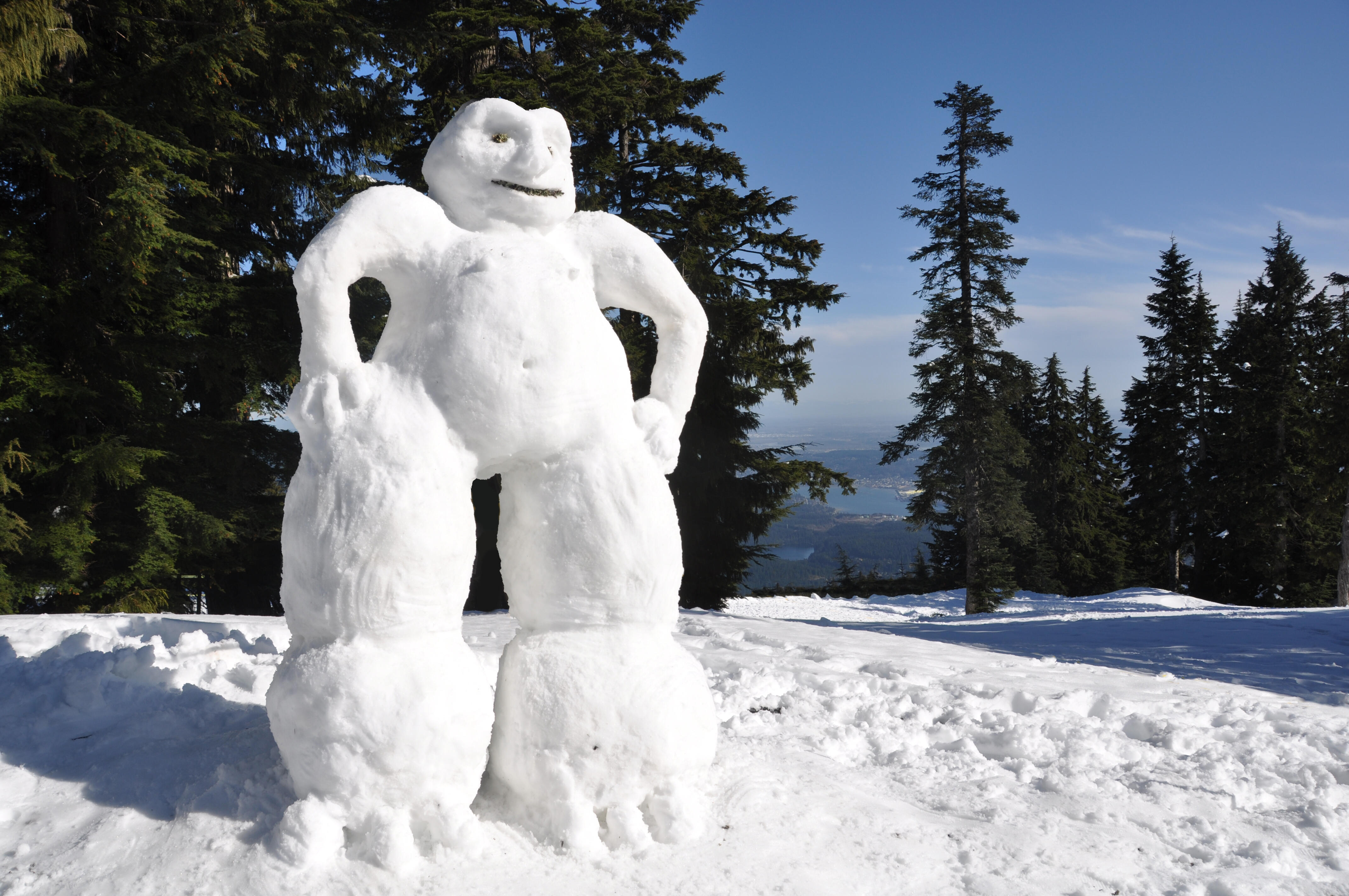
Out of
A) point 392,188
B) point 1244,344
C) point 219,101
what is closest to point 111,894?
point 392,188

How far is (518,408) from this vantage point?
2.39m

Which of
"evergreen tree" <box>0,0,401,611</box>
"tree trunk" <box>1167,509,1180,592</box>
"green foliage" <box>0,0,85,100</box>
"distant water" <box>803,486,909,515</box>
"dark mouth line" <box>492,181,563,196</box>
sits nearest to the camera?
"dark mouth line" <box>492,181,563,196</box>

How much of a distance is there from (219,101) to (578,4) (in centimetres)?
431

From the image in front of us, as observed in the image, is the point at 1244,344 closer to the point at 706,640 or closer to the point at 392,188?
the point at 706,640

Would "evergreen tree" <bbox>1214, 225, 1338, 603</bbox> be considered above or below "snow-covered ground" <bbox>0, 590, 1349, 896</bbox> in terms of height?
above

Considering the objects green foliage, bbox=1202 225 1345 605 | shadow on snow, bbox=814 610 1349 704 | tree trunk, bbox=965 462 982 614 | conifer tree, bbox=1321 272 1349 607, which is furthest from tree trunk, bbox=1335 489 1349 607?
shadow on snow, bbox=814 610 1349 704

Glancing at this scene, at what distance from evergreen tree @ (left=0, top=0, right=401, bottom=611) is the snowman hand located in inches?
271

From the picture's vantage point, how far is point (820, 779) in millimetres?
2941

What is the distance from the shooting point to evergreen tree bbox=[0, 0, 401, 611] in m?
7.61

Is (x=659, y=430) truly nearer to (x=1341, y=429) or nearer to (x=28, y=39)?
(x=28, y=39)

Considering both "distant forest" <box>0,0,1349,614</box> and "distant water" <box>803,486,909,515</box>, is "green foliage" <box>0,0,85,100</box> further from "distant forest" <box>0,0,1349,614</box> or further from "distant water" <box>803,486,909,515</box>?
"distant water" <box>803,486,909,515</box>

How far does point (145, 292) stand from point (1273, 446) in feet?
67.1

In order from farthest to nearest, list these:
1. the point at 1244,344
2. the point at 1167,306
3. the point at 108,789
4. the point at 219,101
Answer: the point at 1167,306, the point at 1244,344, the point at 219,101, the point at 108,789

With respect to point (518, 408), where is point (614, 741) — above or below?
below
